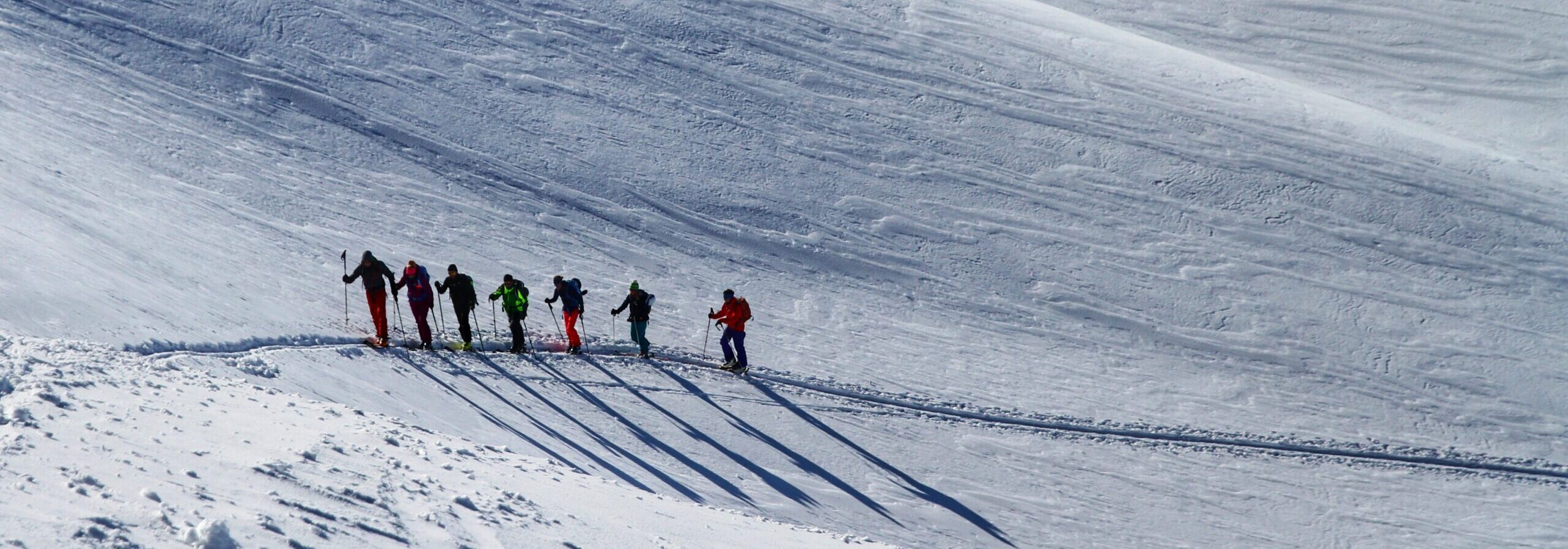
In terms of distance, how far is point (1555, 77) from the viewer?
26688 millimetres

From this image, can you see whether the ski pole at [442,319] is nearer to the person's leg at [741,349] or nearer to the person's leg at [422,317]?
the person's leg at [422,317]

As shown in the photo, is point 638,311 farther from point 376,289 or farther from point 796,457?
point 376,289

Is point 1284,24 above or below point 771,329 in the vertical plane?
above

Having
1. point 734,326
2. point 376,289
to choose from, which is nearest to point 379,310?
point 376,289

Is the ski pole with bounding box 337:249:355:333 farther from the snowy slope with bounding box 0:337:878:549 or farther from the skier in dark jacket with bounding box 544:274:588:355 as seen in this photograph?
the snowy slope with bounding box 0:337:878:549

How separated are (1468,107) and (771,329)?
1837 cm

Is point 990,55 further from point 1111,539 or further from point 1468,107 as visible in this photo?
point 1111,539

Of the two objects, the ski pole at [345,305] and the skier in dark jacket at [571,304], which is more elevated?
the skier in dark jacket at [571,304]

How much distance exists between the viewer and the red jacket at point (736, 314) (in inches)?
552

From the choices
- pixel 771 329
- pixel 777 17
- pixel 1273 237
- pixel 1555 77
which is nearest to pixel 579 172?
pixel 771 329

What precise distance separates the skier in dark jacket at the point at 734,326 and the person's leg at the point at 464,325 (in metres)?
2.70

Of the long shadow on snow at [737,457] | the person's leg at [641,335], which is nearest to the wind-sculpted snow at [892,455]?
the long shadow on snow at [737,457]

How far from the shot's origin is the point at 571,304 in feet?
45.8

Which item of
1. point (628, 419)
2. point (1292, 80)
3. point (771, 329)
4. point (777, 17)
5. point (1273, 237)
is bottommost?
point (628, 419)
